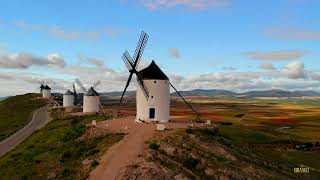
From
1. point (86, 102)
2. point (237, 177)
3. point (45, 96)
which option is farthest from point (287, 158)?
point (45, 96)

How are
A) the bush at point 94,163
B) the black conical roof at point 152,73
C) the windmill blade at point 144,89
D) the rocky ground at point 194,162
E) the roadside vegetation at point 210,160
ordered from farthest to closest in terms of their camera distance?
the black conical roof at point 152,73 < the windmill blade at point 144,89 < the roadside vegetation at point 210,160 < the bush at point 94,163 < the rocky ground at point 194,162

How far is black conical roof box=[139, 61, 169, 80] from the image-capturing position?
53.2 m

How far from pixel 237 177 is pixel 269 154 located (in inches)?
737

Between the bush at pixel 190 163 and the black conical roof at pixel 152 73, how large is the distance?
19.9 metres

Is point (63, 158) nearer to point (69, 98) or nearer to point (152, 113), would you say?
point (152, 113)

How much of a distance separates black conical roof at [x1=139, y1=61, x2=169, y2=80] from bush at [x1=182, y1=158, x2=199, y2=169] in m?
19.9

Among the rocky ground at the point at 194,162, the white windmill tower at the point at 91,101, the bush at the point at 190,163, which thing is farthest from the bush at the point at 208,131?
the white windmill tower at the point at 91,101

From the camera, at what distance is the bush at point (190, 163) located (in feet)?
113

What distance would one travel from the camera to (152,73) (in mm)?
53594

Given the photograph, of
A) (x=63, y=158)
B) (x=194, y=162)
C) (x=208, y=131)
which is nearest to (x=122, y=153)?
(x=194, y=162)

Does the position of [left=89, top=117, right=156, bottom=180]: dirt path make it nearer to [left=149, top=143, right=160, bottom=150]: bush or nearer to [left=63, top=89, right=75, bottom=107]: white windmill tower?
[left=149, top=143, right=160, bottom=150]: bush

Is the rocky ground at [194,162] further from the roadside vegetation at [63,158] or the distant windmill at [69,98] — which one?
the distant windmill at [69,98]

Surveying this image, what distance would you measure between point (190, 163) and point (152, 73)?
2115 cm

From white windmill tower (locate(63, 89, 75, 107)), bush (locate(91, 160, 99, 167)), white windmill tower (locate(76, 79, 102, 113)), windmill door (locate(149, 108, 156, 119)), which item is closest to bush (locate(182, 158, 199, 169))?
bush (locate(91, 160, 99, 167))
